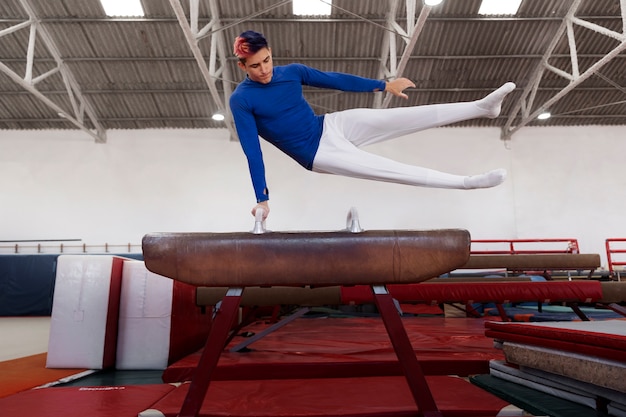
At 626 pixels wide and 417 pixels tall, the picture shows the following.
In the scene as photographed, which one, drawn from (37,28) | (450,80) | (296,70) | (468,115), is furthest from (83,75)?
(468,115)

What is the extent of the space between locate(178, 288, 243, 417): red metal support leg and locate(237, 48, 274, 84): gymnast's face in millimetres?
1143

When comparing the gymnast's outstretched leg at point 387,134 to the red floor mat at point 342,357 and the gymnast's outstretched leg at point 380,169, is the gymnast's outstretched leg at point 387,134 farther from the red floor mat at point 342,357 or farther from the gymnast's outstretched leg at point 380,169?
the red floor mat at point 342,357

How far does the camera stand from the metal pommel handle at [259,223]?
5.87ft

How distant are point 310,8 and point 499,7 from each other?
14.4 feet

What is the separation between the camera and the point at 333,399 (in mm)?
2008

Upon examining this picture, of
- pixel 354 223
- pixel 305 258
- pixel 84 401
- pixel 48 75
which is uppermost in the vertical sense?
pixel 48 75

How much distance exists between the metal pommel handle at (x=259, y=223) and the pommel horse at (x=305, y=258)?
6cm

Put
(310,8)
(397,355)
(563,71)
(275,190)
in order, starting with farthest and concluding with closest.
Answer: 1. (275,190)
2. (563,71)
3. (310,8)
4. (397,355)

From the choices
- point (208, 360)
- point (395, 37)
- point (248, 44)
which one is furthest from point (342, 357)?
point (395, 37)

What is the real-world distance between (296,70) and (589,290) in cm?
278

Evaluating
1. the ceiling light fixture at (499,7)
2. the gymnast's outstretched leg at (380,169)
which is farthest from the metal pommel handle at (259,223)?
the ceiling light fixture at (499,7)

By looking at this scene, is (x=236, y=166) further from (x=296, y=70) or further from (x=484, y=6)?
(x=296, y=70)

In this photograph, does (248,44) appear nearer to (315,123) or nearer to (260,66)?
(260,66)

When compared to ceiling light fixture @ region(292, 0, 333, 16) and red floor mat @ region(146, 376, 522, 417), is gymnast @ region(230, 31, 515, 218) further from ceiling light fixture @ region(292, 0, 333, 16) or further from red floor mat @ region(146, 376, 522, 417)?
ceiling light fixture @ region(292, 0, 333, 16)
